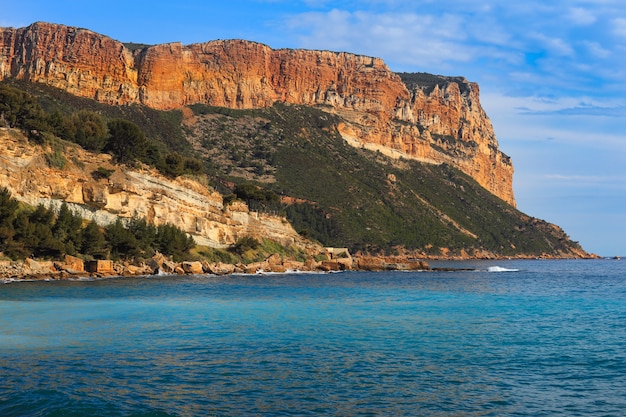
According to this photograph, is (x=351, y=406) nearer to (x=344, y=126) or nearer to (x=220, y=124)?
(x=220, y=124)

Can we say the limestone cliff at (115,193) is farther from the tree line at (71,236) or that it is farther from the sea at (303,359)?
Answer: the sea at (303,359)

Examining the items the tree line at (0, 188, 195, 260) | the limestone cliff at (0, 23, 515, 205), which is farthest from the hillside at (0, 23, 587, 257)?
the tree line at (0, 188, 195, 260)

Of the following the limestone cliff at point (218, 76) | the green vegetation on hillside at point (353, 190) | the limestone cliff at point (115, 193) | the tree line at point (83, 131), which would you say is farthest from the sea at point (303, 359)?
the limestone cliff at point (218, 76)

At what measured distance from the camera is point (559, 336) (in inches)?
912

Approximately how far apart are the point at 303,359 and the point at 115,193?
4873 cm

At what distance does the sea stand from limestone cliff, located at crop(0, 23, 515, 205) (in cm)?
12434

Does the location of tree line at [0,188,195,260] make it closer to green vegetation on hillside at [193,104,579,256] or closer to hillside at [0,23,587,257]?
hillside at [0,23,587,257]

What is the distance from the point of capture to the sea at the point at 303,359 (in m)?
12.9

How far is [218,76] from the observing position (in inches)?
6575

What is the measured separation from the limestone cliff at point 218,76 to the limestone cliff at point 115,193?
261 ft

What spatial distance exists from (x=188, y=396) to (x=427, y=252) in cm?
12902

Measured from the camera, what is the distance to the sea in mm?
12938

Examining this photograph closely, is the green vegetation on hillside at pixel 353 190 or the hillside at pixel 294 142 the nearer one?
the hillside at pixel 294 142

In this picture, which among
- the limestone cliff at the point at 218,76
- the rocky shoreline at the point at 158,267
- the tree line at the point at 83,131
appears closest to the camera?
the rocky shoreline at the point at 158,267
